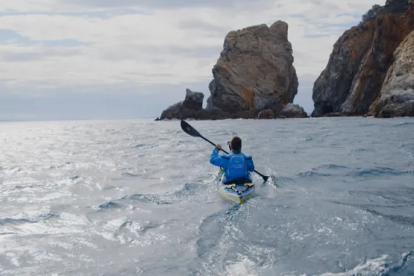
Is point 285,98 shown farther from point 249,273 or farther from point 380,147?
point 249,273

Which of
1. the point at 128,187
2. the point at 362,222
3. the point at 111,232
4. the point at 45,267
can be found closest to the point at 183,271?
the point at 45,267

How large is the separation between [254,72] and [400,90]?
42.7 meters

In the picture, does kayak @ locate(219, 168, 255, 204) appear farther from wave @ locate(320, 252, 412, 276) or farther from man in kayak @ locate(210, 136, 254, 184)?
wave @ locate(320, 252, 412, 276)

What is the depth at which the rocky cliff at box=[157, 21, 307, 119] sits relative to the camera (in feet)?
287

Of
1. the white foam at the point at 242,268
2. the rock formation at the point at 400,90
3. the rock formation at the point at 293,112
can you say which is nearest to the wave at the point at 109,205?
the white foam at the point at 242,268

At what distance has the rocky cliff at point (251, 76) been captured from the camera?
8750cm

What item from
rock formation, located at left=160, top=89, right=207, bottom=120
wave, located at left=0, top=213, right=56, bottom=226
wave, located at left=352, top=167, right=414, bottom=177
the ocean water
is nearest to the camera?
the ocean water

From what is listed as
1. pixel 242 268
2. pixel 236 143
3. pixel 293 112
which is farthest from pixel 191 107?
pixel 242 268

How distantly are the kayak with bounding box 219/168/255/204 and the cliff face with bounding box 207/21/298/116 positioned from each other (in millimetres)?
76280

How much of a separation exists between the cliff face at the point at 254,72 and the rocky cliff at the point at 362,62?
30.9ft

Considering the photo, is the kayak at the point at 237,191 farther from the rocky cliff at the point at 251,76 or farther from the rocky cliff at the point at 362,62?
the rocky cliff at the point at 251,76

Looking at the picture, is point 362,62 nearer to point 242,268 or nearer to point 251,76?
point 251,76

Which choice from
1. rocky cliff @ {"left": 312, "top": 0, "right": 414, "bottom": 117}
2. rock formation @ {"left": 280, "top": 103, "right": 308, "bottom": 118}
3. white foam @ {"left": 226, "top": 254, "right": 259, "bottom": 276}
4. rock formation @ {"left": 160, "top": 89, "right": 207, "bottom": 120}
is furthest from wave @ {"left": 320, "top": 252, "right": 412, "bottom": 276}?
rock formation @ {"left": 160, "top": 89, "right": 207, "bottom": 120}

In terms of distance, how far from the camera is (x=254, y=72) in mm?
91250
